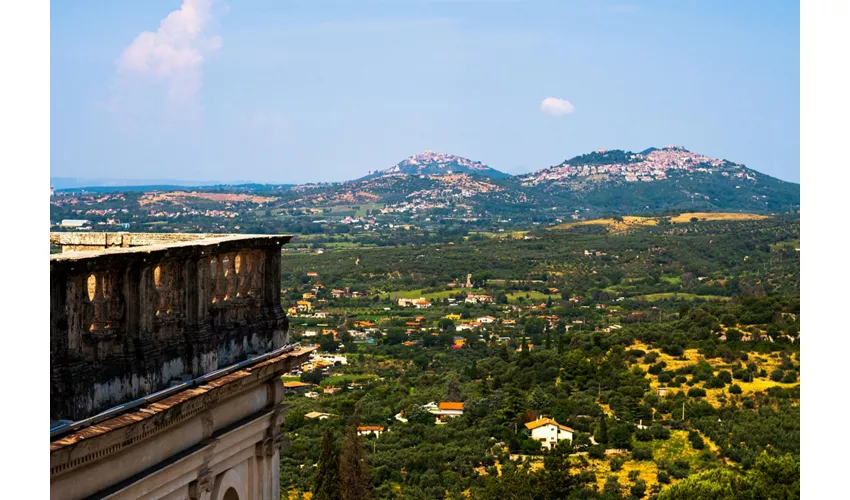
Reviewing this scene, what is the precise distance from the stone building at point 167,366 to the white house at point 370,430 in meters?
26.0

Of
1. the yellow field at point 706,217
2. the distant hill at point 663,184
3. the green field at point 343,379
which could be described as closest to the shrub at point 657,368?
the green field at point 343,379

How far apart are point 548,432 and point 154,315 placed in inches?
985

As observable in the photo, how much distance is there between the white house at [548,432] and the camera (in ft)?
88.5

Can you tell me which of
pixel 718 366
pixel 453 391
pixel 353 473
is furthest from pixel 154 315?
pixel 453 391

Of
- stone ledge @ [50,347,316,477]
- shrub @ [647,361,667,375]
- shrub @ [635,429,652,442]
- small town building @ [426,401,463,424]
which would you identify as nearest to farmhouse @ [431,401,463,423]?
small town building @ [426,401,463,424]

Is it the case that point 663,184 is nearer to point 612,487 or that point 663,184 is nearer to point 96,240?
point 612,487

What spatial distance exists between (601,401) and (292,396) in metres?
12.7

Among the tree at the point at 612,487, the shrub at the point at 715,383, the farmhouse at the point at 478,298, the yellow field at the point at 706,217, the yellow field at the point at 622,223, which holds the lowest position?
the farmhouse at the point at 478,298

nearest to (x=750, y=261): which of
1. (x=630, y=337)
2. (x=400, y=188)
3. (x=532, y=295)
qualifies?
(x=532, y=295)

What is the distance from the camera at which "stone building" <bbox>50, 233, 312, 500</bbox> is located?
2.72 metres

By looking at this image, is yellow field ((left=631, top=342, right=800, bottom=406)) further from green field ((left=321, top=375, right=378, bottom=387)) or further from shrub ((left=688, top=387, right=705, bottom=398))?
green field ((left=321, top=375, right=378, bottom=387))

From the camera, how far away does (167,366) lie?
3.23m

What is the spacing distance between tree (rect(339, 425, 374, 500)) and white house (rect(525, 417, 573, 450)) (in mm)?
6856

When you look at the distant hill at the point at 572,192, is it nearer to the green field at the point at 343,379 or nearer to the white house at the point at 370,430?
the green field at the point at 343,379
